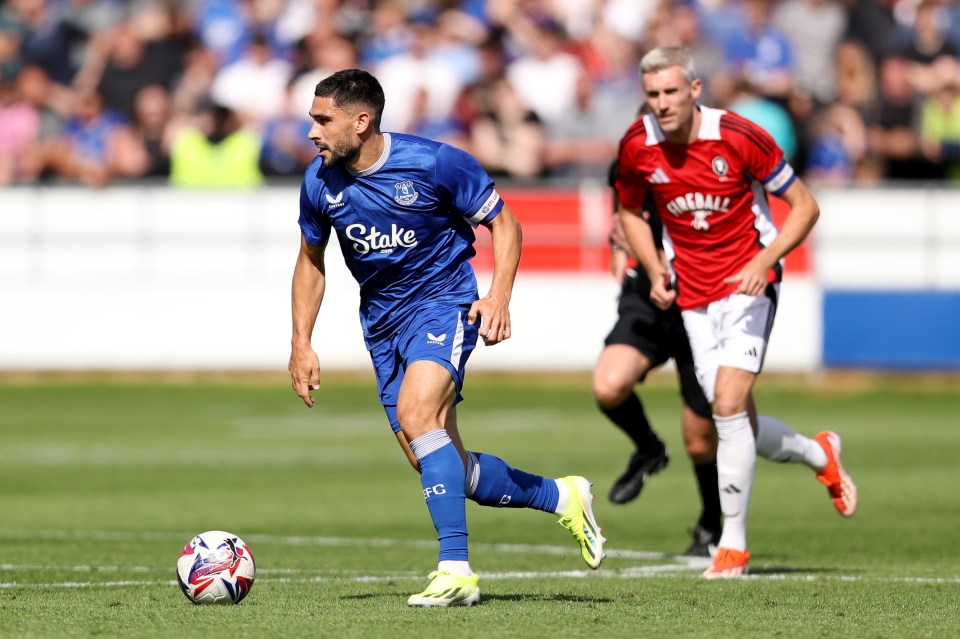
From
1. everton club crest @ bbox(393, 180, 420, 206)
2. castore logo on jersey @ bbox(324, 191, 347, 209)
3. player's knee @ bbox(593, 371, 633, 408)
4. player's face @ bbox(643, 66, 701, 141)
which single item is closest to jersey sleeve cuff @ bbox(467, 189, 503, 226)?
everton club crest @ bbox(393, 180, 420, 206)

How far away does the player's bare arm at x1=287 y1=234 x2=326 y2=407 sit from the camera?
802 centimetres

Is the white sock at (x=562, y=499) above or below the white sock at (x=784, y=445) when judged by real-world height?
above

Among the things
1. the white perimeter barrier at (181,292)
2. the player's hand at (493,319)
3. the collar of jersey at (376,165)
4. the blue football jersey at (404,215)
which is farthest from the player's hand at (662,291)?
the white perimeter barrier at (181,292)

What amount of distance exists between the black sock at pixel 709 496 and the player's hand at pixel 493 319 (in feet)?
10.1

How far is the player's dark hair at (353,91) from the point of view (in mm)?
7676

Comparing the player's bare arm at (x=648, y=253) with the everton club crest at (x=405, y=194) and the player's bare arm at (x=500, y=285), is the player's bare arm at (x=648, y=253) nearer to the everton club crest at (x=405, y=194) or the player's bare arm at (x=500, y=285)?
the player's bare arm at (x=500, y=285)

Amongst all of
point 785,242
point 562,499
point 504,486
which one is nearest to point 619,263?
point 785,242

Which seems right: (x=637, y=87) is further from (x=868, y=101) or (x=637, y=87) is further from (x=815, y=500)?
(x=815, y=500)

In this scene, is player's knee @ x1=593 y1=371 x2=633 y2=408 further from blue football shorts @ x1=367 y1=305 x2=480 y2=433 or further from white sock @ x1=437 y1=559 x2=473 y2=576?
white sock @ x1=437 y1=559 x2=473 y2=576

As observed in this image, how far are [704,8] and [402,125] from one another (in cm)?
415

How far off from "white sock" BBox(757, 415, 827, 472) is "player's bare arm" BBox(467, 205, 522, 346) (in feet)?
8.26

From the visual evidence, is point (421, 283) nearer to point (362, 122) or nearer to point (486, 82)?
point (362, 122)

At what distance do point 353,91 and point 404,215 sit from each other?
58cm

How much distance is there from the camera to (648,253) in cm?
953
